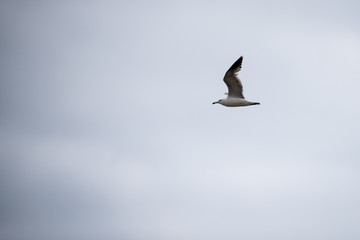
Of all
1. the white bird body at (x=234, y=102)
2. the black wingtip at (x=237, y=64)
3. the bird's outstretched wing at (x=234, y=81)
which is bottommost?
the white bird body at (x=234, y=102)

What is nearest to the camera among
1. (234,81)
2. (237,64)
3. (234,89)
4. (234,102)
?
(237,64)

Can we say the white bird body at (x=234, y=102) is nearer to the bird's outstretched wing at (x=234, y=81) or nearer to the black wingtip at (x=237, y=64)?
the bird's outstretched wing at (x=234, y=81)

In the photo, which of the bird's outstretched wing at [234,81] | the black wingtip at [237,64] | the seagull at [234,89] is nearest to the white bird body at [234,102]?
the seagull at [234,89]

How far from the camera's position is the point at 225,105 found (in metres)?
27.3

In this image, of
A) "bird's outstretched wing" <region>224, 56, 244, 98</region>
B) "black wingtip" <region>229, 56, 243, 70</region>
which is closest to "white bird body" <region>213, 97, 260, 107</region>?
"bird's outstretched wing" <region>224, 56, 244, 98</region>

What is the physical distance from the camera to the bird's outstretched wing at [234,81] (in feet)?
83.6

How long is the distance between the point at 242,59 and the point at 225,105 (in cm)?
284

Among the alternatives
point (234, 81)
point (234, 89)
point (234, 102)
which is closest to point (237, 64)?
point (234, 81)

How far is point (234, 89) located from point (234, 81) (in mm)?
616

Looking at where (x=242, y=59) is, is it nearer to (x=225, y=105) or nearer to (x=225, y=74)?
(x=225, y=74)

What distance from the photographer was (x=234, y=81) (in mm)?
25891

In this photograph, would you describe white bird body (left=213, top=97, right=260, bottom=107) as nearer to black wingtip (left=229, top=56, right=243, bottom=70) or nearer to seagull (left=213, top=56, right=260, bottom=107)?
seagull (left=213, top=56, right=260, bottom=107)

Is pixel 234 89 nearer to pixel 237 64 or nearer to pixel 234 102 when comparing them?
pixel 234 102

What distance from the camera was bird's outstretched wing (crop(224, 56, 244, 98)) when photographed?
2548cm
